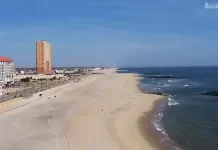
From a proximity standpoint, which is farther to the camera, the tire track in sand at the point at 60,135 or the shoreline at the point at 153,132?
the shoreline at the point at 153,132

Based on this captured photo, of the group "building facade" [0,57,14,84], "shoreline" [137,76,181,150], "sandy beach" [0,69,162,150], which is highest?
"building facade" [0,57,14,84]

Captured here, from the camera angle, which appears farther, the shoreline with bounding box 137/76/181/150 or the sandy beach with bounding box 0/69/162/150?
the shoreline with bounding box 137/76/181/150

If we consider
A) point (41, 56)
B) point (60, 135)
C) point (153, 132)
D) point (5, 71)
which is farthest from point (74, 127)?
point (41, 56)

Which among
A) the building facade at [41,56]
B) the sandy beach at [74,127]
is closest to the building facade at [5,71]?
the sandy beach at [74,127]

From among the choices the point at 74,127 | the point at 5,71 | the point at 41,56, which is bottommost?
the point at 74,127

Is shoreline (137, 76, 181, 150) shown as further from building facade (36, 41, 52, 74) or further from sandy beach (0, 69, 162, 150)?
building facade (36, 41, 52, 74)

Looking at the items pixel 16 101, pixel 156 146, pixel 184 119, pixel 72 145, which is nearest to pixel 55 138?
pixel 72 145

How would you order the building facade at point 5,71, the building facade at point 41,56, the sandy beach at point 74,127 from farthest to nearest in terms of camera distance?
the building facade at point 41,56
the building facade at point 5,71
the sandy beach at point 74,127

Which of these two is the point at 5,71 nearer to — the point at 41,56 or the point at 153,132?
the point at 153,132

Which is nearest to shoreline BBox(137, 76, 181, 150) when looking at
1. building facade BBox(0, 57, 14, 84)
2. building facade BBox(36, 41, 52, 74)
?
building facade BBox(0, 57, 14, 84)

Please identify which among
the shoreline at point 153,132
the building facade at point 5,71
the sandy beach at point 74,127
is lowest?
the shoreline at point 153,132

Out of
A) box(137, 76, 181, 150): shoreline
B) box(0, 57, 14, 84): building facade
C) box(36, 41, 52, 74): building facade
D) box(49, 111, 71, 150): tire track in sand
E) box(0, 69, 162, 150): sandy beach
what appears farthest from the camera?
box(36, 41, 52, 74): building facade

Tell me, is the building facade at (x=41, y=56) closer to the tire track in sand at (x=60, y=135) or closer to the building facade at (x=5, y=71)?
the building facade at (x=5, y=71)
